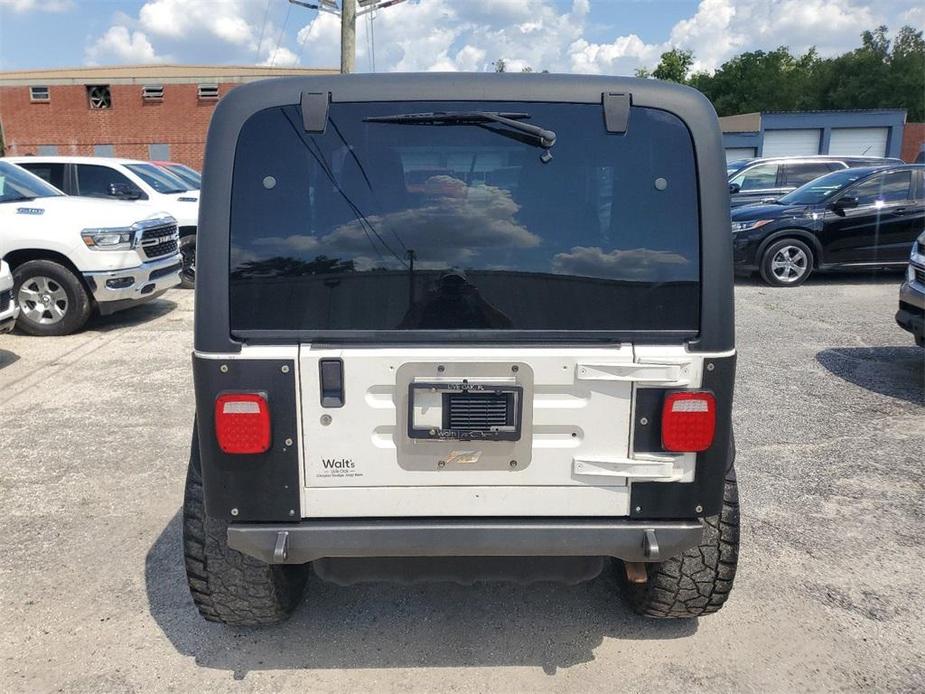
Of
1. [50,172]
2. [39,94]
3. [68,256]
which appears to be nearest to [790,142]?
[50,172]

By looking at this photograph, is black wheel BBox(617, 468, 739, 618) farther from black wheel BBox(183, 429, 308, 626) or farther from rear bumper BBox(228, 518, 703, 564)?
black wheel BBox(183, 429, 308, 626)

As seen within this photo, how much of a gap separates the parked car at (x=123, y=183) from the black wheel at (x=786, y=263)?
806 centimetres

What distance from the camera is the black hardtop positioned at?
7.63 feet

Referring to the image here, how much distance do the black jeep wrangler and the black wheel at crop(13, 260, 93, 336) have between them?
6476 mm

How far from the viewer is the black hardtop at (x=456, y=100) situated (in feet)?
7.63

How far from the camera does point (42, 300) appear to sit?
8.05 metres

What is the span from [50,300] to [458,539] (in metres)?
7.16

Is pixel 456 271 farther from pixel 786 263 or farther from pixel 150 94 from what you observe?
pixel 150 94

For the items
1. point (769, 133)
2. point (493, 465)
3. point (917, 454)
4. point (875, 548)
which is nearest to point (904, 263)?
point (917, 454)

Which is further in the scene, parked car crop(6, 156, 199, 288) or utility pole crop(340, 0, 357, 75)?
utility pole crop(340, 0, 357, 75)

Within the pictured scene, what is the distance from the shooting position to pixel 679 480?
2484 mm

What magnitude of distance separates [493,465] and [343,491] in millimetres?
→ 501

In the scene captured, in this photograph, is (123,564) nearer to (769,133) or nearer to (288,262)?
(288,262)

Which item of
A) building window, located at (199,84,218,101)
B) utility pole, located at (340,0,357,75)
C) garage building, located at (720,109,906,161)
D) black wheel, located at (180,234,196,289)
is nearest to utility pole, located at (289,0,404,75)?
utility pole, located at (340,0,357,75)
